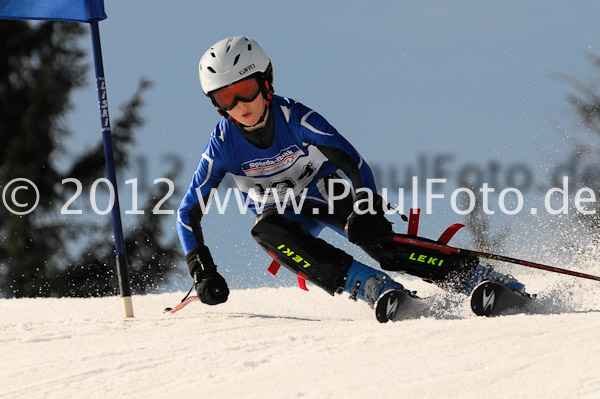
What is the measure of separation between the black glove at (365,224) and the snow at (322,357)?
0.44m

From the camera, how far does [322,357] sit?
Result: 2.55 m

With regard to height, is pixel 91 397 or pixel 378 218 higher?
pixel 378 218

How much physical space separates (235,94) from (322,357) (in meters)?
1.68

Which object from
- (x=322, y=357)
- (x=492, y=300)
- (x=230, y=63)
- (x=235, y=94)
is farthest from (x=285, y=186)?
(x=322, y=357)

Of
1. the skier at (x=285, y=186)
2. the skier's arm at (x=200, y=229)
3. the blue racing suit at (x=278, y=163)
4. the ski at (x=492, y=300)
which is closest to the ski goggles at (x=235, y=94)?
the skier at (x=285, y=186)

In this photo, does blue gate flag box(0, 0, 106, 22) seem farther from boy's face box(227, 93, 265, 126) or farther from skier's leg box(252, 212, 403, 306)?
skier's leg box(252, 212, 403, 306)

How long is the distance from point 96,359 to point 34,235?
9.80 m

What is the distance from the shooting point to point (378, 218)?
11.6 feet

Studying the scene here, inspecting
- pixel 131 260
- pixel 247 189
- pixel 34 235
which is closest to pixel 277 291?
pixel 247 189

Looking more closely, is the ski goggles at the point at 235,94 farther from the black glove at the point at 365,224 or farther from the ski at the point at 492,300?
the ski at the point at 492,300

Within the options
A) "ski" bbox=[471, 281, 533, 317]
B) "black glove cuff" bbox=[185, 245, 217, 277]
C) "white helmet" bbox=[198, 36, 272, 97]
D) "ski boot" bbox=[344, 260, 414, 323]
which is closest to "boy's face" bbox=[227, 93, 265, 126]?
"white helmet" bbox=[198, 36, 272, 97]

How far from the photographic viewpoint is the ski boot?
3.31 meters

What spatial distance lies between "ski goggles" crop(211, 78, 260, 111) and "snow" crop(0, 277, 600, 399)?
124 cm

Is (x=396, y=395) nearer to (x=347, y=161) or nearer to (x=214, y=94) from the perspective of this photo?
(x=347, y=161)
